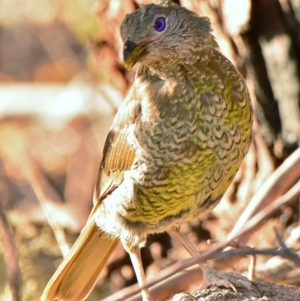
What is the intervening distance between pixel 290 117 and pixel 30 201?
3.05m

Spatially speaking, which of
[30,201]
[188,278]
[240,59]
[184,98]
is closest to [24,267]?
[30,201]

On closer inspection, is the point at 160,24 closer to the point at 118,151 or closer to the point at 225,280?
the point at 118,151

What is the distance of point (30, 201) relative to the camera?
803 cm

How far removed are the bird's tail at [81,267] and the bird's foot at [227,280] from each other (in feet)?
2.47

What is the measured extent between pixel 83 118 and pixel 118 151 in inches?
166

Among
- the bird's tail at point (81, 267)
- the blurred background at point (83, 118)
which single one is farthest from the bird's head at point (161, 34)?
the bird's tail at point (81, 267)

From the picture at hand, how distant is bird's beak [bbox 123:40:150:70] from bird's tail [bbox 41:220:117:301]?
1263 millimetres

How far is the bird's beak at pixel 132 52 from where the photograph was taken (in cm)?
399

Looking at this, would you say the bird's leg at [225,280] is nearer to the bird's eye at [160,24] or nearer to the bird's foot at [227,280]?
the bird's foot at [227,280]

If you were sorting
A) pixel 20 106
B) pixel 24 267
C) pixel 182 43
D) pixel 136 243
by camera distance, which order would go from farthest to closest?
1. pixel 20 106
2. pixel 24 267
3. pixel 136 243
4. pixel 182 43

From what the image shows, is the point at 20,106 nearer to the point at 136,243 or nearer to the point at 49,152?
the point at 49,152

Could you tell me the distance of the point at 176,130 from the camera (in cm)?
436

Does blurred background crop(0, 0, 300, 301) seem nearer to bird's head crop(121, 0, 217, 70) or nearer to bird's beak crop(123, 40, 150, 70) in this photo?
bird's beak crop(123, 40, 150, 70)

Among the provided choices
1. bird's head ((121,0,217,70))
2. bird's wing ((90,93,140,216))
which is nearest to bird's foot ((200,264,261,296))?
bird's wing ((90,93,140,216))
